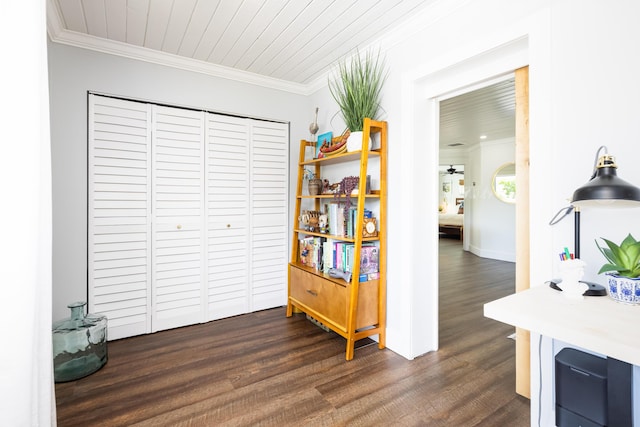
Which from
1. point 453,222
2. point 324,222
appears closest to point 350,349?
point 324,222

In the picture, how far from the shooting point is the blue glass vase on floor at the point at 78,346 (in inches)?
83.5

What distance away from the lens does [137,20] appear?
230cm

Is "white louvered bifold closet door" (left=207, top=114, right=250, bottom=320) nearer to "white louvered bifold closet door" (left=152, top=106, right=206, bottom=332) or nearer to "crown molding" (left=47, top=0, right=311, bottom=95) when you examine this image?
"white louvered bifold closet door" (left=152, top=106, right=206, bottom=332)

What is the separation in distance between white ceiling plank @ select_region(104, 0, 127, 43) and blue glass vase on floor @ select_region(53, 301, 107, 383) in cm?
208

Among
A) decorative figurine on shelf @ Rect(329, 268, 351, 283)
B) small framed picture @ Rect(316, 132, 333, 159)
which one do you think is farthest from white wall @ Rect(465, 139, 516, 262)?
decorative figurine on shelf @ Rect(329, 268, 351, 283)

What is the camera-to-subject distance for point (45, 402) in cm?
119

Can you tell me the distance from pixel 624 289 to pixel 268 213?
2.85 meters

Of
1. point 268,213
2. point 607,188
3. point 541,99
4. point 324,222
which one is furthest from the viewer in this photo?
point 268,213

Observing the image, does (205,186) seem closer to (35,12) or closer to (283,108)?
(283,108)

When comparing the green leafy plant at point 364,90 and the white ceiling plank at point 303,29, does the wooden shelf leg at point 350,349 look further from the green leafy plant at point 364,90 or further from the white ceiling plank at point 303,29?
the white ceiling plank at point 303,29

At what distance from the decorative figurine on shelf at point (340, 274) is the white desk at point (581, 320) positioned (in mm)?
1334

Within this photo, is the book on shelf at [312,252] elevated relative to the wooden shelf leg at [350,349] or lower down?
elevated

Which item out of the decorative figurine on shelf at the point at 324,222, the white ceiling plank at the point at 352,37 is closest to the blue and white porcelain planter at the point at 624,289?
the white ceiling plank at the point at 352,37

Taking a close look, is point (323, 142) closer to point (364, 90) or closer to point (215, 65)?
point (364, 90)
